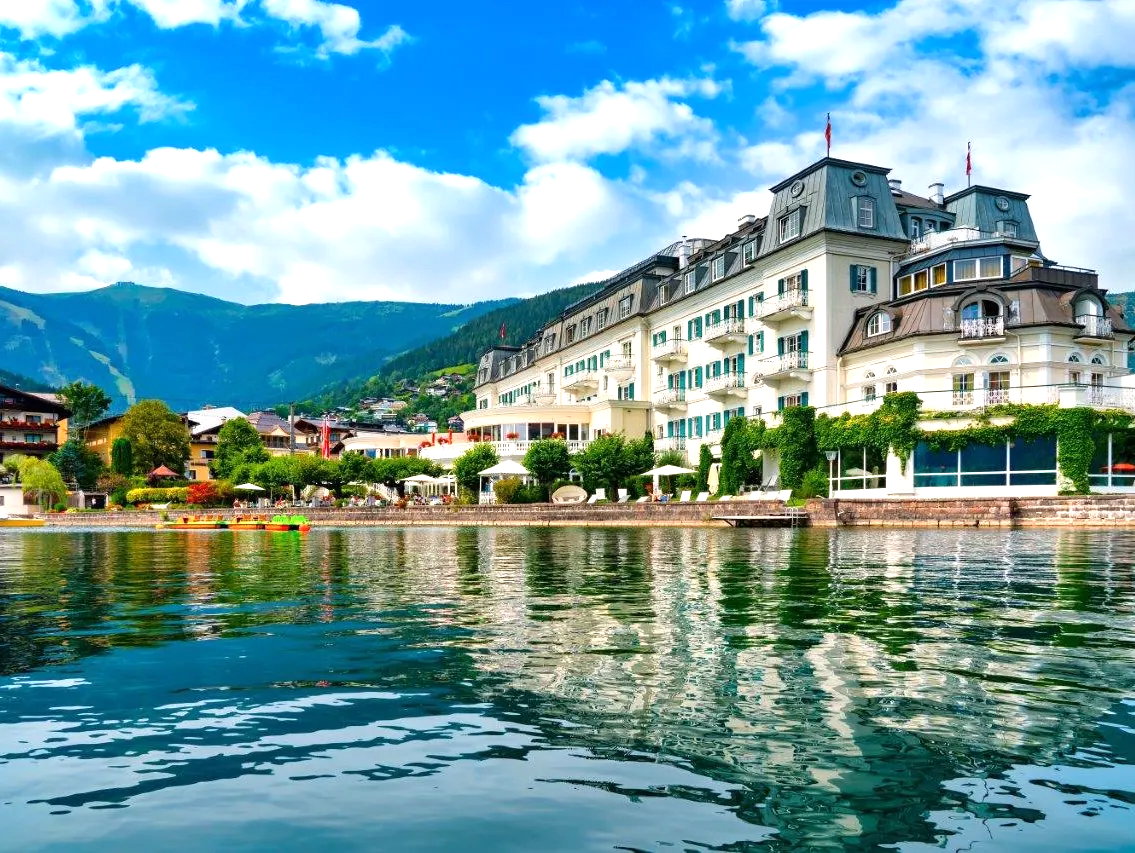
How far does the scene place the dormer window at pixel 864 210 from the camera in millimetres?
52688

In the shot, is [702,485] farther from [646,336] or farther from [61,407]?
[61,407]

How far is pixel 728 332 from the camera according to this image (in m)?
58.7

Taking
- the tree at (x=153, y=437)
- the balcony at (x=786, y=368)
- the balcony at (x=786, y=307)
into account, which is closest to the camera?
the balcony at (x=786, y=307)

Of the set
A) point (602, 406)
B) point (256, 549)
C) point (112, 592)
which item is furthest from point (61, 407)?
point (112, 592)

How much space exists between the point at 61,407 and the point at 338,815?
12652cm

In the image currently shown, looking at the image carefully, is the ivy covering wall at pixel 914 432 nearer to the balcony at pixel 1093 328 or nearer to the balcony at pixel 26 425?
the balcony at pixel 1093 328

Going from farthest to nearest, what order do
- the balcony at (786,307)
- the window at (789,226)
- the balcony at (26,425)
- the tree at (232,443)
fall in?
the balcony at (26,425)
the tree at (232,443)
the window at (789,226)
the balcony at (786,307)

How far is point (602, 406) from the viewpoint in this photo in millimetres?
71562

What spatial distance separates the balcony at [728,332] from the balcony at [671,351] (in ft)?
15.6

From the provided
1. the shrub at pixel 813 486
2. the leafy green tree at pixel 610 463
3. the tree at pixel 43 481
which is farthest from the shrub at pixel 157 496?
the shrub at pixel 813 486

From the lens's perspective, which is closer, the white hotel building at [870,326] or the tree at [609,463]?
the white hotel building at [870,326]

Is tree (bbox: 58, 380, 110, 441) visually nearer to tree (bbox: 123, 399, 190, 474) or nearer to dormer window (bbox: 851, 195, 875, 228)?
tree (bbox: 123, 399, 190, 474)

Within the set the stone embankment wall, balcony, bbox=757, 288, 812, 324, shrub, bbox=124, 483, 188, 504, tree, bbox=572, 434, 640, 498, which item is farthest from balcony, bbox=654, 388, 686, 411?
shrub, bbox=124, 483, 188, 504

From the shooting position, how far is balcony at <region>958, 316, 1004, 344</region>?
150 ft
